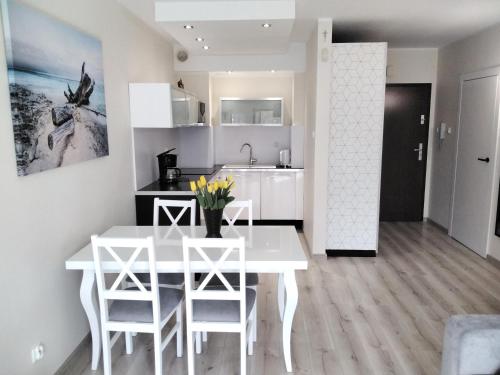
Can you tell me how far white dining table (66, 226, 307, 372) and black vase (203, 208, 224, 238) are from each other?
0.21 m

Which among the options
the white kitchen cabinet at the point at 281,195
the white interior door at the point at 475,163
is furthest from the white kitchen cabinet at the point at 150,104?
the white interior door at the point at 475,163

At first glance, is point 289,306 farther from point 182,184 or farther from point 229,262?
point 182,184

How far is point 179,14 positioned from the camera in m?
3.45

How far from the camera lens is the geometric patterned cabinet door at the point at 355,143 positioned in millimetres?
4227

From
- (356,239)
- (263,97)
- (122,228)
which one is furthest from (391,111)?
(122,228)

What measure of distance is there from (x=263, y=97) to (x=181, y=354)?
4246mm

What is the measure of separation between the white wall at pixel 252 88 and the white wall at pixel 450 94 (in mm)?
2142

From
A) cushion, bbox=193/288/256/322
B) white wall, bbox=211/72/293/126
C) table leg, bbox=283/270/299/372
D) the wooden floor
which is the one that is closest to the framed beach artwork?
cushion, bbox=193/288/256/322

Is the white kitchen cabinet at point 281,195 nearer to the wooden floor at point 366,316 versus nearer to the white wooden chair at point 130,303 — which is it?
the wooden floor at point 366,316

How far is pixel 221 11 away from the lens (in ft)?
11.3

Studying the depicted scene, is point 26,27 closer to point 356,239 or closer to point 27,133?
point 27,133

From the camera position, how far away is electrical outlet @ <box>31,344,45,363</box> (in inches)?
85.5

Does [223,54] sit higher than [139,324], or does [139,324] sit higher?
[223,54]

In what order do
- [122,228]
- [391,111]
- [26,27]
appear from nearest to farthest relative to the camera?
[26,27]
[122,228]
[391,111]
